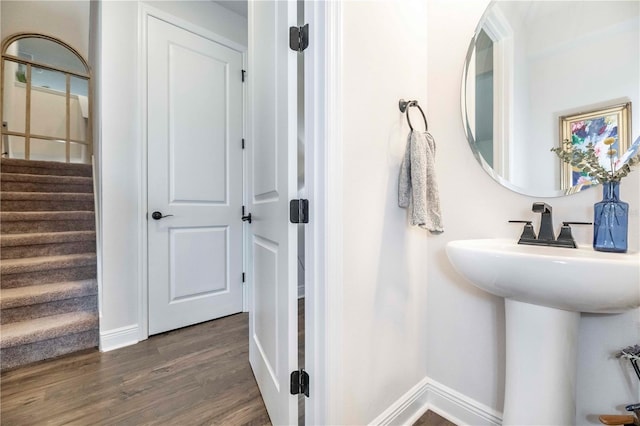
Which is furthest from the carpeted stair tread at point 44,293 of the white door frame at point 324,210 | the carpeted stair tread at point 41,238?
the white door frame at point 324,210

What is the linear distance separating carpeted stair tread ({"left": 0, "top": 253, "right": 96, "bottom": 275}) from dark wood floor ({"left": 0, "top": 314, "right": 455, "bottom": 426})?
2.41ft

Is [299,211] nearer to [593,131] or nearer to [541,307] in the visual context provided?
[541,307]

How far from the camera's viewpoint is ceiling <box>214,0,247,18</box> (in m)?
2.29

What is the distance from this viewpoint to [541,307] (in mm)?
810

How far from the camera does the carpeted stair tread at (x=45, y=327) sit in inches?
63.8

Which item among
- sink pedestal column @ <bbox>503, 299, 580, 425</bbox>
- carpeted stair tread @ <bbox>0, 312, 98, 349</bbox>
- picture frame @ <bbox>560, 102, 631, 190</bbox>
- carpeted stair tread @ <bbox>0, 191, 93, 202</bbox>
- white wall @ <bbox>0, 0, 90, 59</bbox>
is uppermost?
white wall @ <bbox>0, 0, 90, 59</bbox>

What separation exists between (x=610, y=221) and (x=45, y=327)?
285cm

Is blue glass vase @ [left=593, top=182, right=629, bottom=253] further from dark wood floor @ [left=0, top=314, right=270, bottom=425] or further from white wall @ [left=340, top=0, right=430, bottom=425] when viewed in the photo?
dark wood floor @ [left=0, top=314, right=270, bottom=425]

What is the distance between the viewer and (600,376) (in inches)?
35.2

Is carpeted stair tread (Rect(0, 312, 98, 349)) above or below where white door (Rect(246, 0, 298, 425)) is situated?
below

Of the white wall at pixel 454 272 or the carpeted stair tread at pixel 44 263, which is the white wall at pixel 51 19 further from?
the white wall at pixel 454 272

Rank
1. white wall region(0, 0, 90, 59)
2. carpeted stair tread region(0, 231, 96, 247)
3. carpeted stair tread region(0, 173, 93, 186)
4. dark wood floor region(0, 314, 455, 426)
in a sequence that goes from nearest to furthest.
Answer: dark wood floor region(0, 314, 455, 426) < carpeted stair tread region(0, 231, 96, 247) < carpeted stair tread region(0, 173, 93, 186) < white wall region(0, 0, 90, 59)

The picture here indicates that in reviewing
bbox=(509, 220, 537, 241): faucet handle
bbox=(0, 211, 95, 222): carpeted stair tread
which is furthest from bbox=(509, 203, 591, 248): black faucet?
bbox=(0, 211, 95, 222): carpeted stair tread

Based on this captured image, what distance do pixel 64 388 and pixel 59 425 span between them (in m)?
0.32
